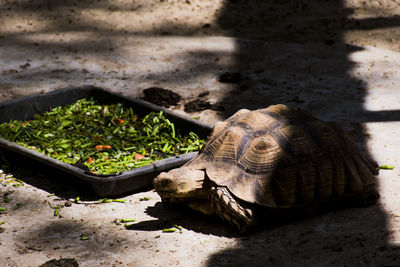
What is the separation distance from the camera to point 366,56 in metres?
7.46

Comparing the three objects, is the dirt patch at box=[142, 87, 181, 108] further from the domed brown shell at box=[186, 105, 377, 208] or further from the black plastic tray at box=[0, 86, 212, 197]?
the domed brown shell at box=[186, 105, 377, 208]

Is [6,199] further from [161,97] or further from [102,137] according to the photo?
[161,97]

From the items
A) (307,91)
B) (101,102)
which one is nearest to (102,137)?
(101,102)

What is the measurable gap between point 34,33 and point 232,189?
5.53m

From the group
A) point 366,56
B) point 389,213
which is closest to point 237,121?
point 389,213

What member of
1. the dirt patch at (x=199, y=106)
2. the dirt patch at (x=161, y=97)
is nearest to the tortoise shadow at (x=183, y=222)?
the dirt patch at (x=199, y=106)

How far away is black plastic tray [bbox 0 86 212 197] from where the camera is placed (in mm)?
4141

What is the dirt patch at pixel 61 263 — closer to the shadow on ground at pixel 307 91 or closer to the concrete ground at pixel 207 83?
the concrete ground at pixel 207 83

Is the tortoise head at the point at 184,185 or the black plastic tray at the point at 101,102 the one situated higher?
the tortoise head at the point at 184,185

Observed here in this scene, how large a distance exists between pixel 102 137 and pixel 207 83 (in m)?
2.02

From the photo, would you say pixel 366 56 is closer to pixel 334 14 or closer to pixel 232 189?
pixel 334 14

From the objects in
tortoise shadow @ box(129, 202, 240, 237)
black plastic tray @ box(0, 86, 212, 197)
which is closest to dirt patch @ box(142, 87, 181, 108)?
black plastic tray @ box(0, 86, 212, 197)

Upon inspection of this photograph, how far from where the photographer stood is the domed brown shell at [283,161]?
3709 mm

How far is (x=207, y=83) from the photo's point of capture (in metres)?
6.84
